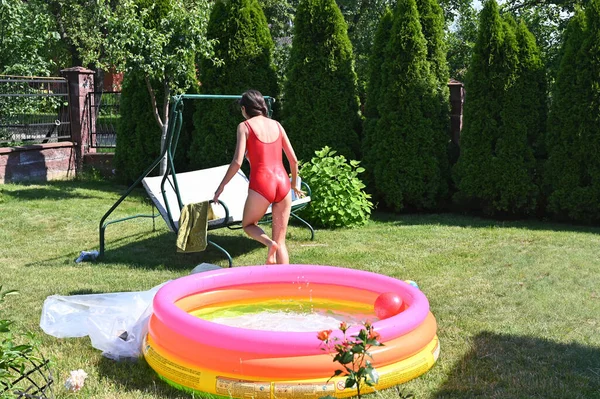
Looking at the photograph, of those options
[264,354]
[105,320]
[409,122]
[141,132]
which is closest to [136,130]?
[141,132]

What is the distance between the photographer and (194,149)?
1183cm

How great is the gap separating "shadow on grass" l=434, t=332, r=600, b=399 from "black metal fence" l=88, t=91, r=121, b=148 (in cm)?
1019

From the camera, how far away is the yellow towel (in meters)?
6.56

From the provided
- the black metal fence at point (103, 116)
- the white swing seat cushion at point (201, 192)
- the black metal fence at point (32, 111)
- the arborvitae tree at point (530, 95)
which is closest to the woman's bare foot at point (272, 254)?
the white swing seat cushion at point (201, 192)

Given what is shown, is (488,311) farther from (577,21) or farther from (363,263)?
(577,21)

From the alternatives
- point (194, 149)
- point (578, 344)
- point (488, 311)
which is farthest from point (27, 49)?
point (578, 344)

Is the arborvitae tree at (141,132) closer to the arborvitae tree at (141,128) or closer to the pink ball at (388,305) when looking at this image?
the arborvitae tree at (141,128)

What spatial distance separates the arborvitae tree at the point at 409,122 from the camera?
10.4 m

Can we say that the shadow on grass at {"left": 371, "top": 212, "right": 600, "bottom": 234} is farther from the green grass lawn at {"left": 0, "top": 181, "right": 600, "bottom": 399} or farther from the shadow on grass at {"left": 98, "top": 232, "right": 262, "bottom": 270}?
the shadow on grass at {"left": 98, "top": 232, "right": 262, "bottom": 270}

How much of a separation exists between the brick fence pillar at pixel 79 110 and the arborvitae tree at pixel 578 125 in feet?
27.9

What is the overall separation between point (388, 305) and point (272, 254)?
144cm

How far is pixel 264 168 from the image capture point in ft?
18.8

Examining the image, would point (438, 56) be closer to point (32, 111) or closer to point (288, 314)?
point (288, 314)

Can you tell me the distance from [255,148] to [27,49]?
10377 millimetres
